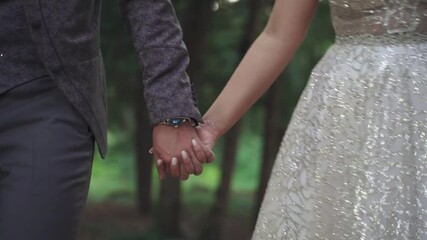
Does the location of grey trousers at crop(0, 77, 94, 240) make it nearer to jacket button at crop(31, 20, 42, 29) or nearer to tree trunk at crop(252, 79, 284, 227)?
jacket button at crop(31, 20, 42, 29)

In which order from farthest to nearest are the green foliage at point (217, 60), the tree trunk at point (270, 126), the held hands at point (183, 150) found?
the tree trunk at point (270, 126) → the green foliage at point (217, 60) → the held hands at point (183, 150)

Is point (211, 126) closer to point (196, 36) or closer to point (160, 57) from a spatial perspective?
point (160, 57)

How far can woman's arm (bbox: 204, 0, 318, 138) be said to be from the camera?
331 cm

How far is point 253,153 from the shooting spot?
30.5m

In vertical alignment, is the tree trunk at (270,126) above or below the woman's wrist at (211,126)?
below

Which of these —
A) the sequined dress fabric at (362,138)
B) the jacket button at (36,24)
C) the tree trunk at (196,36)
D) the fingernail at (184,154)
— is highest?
the jacket button at (36,24)

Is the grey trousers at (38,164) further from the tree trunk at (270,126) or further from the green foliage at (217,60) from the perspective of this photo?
the tree trunk at (270,126)

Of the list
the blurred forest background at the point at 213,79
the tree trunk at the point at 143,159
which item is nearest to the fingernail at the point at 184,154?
the blurred forest background at the point at 213,79

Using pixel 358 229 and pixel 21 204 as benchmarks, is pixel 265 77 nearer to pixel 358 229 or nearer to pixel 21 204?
pixel 358 229

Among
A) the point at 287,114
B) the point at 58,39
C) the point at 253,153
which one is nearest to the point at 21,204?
the point at 58,39

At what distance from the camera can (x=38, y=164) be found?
2877mm

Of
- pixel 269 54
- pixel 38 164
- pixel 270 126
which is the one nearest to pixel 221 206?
pixel 270 126

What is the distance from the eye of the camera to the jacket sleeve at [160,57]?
10.3 feet

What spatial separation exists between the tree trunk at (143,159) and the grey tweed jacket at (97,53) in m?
10.4
